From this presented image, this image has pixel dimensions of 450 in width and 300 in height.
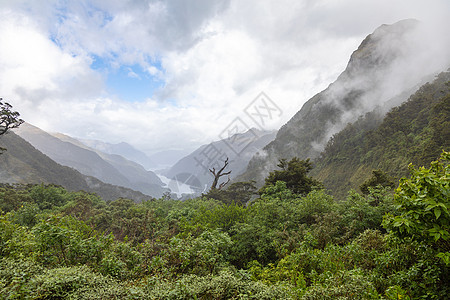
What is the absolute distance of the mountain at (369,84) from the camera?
52281 mm

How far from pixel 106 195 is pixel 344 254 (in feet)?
263

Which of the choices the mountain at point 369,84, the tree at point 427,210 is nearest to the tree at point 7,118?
the tree at point 427,210

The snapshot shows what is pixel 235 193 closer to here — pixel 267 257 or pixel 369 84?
pixel 267 257

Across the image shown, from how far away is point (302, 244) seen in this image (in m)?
6.39

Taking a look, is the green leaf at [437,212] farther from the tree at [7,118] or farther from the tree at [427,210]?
the tree at [7,118]

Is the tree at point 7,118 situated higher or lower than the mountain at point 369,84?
higher

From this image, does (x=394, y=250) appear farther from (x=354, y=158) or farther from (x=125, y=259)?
(x=354, y=158)

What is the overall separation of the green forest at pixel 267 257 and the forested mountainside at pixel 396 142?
21.9 m

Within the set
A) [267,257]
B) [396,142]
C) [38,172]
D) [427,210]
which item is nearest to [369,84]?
[396,142]

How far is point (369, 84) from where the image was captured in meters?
63.2

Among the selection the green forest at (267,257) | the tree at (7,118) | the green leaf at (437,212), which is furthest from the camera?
the tree at (7,118)

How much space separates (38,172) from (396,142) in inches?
3628

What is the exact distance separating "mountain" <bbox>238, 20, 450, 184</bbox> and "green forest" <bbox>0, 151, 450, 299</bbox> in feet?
183

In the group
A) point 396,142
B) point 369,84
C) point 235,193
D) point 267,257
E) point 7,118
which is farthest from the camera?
point 369,84
